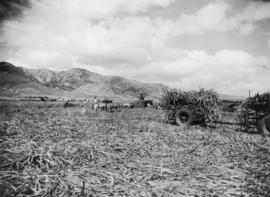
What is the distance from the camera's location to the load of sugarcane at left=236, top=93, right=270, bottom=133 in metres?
12.2

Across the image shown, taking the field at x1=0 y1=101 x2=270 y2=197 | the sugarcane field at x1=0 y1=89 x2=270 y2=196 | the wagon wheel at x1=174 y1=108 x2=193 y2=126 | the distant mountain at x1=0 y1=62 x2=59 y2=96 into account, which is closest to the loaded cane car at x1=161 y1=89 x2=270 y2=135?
the wagon wheel at x1=174 y1=108 x2=193 y2=126

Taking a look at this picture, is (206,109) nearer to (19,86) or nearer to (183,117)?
(183,117)

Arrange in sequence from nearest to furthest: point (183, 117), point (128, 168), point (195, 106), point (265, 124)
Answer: point (128, 168) → point (265, 124) → point (195, 106) → point (183, 117)

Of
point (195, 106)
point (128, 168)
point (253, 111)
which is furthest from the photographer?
point (195, 106)

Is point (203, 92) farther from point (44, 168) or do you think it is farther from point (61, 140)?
point (44, 168)

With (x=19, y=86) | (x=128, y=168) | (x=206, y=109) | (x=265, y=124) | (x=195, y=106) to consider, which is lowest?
(x=128, y=168)

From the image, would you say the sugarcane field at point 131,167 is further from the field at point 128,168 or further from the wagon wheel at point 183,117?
the wagon wheel at point 183,117

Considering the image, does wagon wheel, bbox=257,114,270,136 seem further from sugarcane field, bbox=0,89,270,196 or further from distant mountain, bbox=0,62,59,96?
distant mountain, bbox=0,62,59,96

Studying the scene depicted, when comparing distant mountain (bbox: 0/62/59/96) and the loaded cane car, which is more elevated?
distant mountain (bbox: 0/62/59/96)

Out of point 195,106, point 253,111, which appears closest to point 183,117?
point 195,106

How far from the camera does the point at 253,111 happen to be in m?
12.8

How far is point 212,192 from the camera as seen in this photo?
4.57 m

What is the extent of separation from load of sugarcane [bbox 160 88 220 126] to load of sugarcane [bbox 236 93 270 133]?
1.68m

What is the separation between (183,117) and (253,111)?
3.92 m
